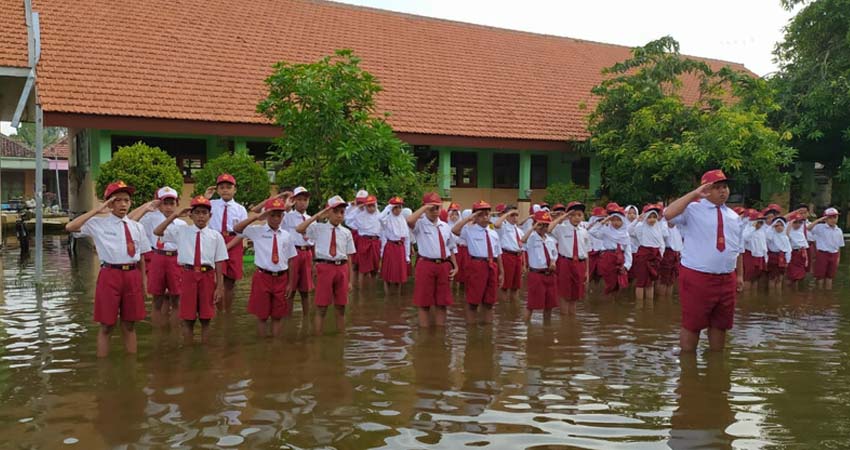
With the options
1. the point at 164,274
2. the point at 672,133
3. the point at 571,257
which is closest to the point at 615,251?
the point at 571,257

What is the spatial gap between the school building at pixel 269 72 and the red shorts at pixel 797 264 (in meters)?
9.79

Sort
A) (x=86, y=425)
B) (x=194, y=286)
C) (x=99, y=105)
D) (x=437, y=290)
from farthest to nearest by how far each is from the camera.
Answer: (x=99, y=105) → (x=437, y=290) → (x=194, y=286) → (x=86, y=425)

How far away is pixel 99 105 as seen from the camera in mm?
17328

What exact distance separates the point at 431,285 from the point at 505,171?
16.2 meters

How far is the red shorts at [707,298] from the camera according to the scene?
708cm

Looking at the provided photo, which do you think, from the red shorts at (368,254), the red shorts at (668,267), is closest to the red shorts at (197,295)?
the red shorts at (368,254)

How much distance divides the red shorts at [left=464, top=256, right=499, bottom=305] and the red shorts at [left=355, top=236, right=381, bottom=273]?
162 inches

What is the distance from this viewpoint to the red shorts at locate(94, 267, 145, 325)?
278 inches

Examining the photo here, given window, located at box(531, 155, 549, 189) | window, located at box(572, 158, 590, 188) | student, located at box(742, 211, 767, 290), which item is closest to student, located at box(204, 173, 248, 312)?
student, located at box(742, 211, 767, 290)

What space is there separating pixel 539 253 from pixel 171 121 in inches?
475

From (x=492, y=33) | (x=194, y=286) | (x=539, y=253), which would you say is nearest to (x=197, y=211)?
→ (x=194, y=286)

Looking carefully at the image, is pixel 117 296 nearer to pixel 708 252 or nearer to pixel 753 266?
pixel 708 252

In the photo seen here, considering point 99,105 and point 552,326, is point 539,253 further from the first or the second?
point 99,105

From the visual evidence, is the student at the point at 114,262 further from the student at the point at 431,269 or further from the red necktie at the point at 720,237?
the red necktie at the point at 720,237
